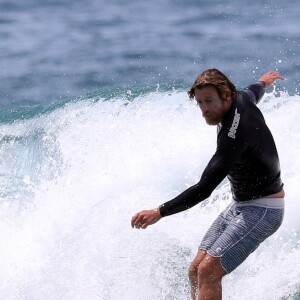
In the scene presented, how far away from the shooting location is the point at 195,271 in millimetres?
6535

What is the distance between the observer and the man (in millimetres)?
6211

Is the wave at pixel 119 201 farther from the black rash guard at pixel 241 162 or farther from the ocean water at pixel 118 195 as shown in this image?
the black rash guard at pixel 241 162

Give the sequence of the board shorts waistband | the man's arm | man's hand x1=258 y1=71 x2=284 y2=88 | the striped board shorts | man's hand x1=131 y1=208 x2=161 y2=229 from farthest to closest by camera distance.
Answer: man's hand x1=258 y1=71 x2=284 y2=88 → the man's arm → the board shorts waistband → the striped board shorts → man's hand x1=131 y1=208 x2=161 y2=229

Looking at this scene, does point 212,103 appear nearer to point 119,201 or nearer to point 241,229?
point 241,229

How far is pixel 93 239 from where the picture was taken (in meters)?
8.41

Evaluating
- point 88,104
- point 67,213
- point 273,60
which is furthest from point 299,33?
point 67,213

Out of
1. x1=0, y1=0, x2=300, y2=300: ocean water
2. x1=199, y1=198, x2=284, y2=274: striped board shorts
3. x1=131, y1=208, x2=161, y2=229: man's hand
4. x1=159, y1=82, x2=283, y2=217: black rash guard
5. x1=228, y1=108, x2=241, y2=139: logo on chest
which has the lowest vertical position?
x1=0, y1=0, x2=300, y2=300: ocean water

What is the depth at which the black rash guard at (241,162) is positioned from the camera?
6.20 meters

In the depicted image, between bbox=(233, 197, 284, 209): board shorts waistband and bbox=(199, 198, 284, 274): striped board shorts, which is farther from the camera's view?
bbox=(233, 197, 284, 209): board shorts waistband

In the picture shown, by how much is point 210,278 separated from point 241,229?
43 cm

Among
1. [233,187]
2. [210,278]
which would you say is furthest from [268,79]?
[210,278]

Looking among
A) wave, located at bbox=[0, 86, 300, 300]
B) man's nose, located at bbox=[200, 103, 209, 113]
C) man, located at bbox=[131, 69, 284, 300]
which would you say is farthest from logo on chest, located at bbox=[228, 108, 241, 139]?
wave, located at bbox=[0, 86, 300, 300]

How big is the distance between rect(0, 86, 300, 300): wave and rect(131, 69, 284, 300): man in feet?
3.54

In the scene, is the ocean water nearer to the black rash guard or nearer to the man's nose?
the black rash guard
